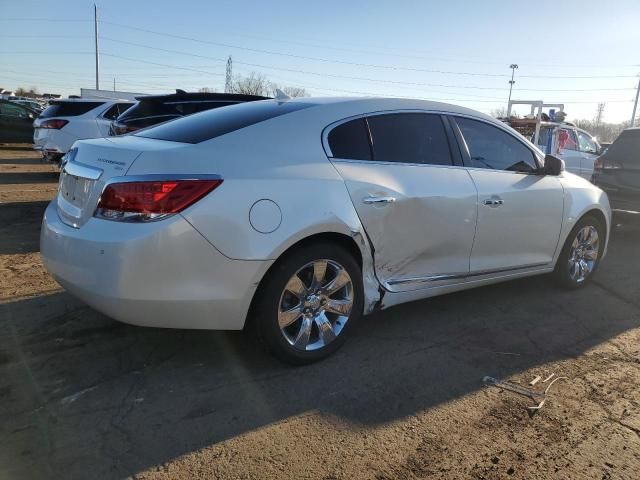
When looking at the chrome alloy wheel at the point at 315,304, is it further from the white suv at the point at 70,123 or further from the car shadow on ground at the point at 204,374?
the white suv at the point at 70,123

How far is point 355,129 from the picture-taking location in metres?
3.57

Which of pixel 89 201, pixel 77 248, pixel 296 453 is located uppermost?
pixel 89 201

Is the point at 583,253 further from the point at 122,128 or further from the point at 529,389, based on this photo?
the point at 122,128

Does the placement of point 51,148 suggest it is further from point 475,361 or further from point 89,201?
point 475,361

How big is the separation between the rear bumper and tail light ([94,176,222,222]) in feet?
0.17

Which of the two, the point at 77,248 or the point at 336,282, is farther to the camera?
the point at 336,282

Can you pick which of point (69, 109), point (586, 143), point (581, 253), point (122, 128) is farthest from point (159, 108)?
point (586, 143)

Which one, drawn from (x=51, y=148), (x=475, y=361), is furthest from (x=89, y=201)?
(x=51, y=148)

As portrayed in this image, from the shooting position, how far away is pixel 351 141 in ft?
11.6

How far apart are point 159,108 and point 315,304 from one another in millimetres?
6023

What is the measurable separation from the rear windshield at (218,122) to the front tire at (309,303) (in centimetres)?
91

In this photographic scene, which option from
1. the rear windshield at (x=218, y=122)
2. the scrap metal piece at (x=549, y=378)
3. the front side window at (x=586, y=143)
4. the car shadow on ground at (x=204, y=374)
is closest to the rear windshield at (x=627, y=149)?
the front side window at (x=586, y=143)

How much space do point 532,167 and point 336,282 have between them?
243 cm

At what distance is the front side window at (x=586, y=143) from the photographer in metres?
12.3
